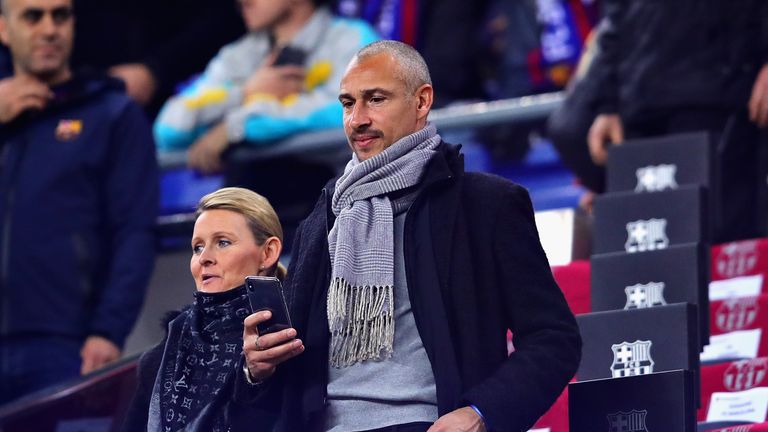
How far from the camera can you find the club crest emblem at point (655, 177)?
19.7ft

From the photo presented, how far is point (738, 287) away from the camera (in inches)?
234

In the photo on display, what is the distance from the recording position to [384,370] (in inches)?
155

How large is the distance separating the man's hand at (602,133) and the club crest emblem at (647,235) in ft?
2.73

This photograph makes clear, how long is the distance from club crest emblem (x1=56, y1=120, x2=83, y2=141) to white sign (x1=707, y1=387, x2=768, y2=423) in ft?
9.38

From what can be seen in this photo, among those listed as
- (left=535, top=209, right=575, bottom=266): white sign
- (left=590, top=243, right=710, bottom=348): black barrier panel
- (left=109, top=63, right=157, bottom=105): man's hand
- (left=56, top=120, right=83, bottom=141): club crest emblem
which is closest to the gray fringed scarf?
(left=590, top=243, right=710, bottom=348): black barrier panel

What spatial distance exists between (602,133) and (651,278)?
1341mm

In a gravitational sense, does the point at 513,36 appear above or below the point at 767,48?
above

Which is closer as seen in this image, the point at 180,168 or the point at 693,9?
the point at 693,9

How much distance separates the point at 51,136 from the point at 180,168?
4.11 feet

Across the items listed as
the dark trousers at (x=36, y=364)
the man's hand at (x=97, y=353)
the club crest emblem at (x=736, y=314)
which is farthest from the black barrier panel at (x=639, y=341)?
the dark trousers at (x=36, y=364)

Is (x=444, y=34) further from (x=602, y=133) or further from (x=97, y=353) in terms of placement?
(x=97, y=353)

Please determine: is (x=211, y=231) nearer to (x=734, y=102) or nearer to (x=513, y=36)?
(x=734, y=102)

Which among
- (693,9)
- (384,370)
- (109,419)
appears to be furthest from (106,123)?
(384,370)

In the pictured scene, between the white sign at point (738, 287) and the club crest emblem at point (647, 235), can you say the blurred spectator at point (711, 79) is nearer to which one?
the white sign at point (738, 287)
